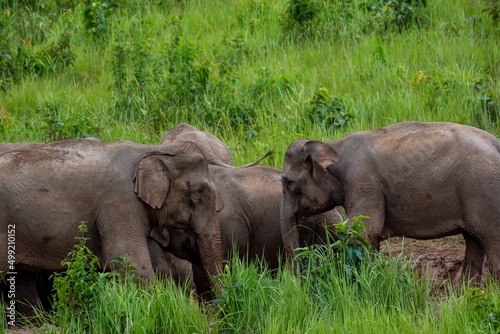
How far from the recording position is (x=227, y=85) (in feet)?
35.2

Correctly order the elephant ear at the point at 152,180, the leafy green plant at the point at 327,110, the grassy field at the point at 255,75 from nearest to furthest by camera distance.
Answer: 1. the elephant ear at the point at 152,180
2. the grassy field at the point at 255,75
3. the leafy green plant at the point at 327,110

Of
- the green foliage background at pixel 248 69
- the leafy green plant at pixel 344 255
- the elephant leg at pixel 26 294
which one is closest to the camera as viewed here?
the leafy green plant at pixel 344 255

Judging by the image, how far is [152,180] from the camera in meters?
7.53

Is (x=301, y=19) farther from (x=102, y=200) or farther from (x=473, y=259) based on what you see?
(x=102, y=200)

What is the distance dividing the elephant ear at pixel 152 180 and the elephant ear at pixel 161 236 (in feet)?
1.53

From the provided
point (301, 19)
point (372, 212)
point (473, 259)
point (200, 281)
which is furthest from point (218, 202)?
point (301, 19)

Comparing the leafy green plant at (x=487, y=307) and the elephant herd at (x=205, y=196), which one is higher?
the elephant herd at (x=205, y=196)

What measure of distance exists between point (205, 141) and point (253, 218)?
39.5 inches

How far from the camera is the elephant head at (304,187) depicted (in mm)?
8039

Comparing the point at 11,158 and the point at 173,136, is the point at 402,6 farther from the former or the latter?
the point at 11,158

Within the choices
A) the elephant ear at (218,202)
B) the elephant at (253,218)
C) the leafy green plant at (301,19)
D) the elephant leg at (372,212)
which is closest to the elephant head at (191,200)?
the elephant ear at (218,202)

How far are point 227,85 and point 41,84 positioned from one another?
2.13 meters

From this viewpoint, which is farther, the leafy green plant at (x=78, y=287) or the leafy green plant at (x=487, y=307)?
the leafy green plant at (x=78, y=287)

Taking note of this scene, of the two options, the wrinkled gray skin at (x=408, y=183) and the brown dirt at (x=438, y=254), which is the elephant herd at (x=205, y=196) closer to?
the wrinkled gray skin at (x=408, y=183)
